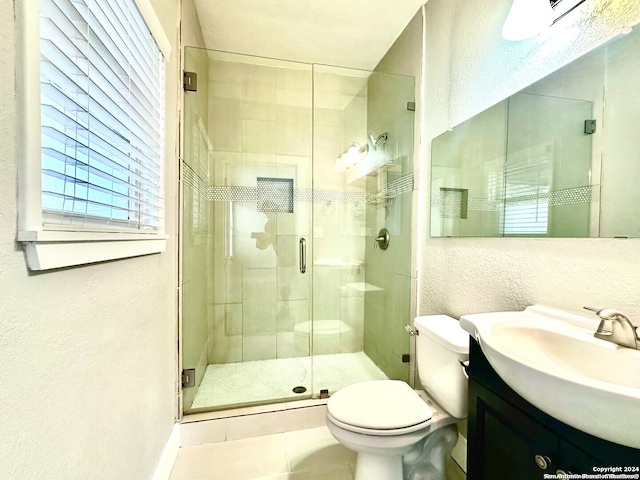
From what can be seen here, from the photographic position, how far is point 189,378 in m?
1.66

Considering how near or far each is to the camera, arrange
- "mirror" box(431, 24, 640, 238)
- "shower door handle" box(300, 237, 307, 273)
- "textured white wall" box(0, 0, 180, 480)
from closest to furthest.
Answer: "textured white wall" box(0, 0, 180, 480) → "mirror" box(431, 24, 640, 238) → "shower door handle" box(300, 237, 307, 273)

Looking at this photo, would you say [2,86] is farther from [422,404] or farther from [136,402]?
[422,404]

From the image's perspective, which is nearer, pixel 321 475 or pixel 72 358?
pixel 72 358

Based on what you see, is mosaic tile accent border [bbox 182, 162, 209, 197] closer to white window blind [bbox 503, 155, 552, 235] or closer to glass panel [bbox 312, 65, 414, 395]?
glass panel [bbox 312, 65, 414, 395]

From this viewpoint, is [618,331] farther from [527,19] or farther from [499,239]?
[527,19]

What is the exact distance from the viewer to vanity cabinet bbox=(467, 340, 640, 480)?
585 millimetres

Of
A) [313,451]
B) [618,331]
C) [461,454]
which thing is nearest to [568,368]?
[618,331]

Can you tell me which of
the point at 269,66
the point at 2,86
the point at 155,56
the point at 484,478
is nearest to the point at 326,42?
the point at 269,66

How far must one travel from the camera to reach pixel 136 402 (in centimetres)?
102

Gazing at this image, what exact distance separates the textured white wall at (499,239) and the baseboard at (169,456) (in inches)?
62.4

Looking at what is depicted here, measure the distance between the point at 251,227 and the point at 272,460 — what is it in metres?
1.47

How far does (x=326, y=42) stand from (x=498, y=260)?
1.88 metres

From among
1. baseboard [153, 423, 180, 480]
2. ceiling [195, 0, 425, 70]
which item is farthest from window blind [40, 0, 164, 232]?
baseboard [153, 423, 180, 480]

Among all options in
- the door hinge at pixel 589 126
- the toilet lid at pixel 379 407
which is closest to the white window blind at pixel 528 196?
the door hinge at pixel 589 126
